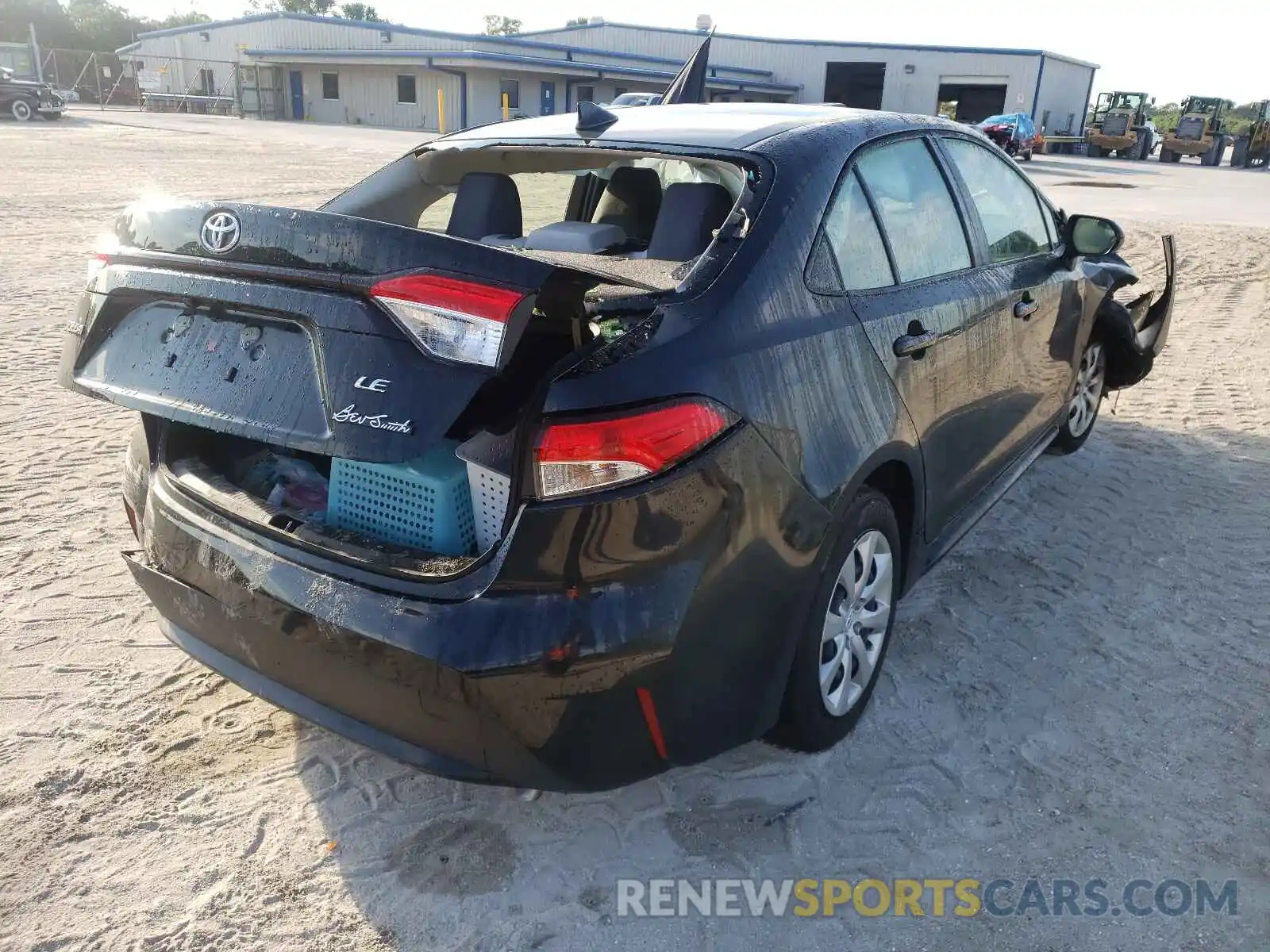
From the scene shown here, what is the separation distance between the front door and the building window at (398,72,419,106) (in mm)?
6649

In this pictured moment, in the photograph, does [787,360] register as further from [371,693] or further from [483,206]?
[483,206]

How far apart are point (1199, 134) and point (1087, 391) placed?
3828cm

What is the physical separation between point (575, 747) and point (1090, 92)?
198ft

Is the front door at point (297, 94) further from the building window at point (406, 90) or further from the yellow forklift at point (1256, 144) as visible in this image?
the yellow forklift at point (1256, 144)

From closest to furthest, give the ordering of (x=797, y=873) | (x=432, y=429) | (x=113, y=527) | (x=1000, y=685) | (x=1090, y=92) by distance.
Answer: (x=432, y=429), (x=797, y=873), (x=1000, y=685), (x=113, y=527), (x=1090, y=92)

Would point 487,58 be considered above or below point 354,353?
above

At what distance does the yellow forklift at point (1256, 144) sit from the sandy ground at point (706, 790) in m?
39.8

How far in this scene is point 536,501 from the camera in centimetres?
194

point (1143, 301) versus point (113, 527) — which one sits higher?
point (1143, 301)

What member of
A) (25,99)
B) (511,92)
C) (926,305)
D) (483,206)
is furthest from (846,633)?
(511,92)

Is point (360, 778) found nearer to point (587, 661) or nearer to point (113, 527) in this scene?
point (587, 661)

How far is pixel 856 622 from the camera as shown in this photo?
2727mm

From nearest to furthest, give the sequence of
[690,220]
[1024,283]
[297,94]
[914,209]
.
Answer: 1. [690,220]
2. [914,209]
3. [1024,283]
4. [297,94]

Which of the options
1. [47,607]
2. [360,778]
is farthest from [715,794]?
[47,607]
